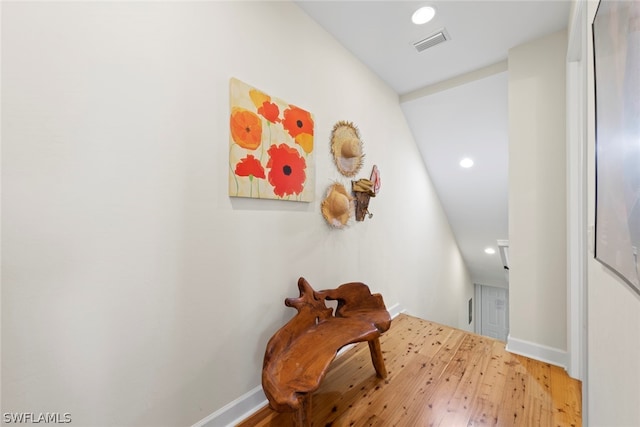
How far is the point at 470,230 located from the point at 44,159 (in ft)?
14.9

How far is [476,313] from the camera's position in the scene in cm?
529

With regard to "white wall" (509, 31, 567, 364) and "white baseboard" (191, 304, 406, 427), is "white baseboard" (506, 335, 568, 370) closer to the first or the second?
"white wall" (509, 31, 567, 364)

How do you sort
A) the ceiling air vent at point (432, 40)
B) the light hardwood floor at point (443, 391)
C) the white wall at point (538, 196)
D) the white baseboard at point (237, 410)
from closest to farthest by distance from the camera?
the white baseboard at point (237, 410) → the light hardwood floor at point (443, 391) → the white wall at point (538, 196) → the ceiling air vent at point (432, 40)

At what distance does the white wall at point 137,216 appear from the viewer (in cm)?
83

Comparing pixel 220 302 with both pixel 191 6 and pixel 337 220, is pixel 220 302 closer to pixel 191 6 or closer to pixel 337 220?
pixel 337 220

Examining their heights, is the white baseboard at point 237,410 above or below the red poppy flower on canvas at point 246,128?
below

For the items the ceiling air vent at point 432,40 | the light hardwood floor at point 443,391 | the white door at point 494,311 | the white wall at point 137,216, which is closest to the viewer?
the white wall at point 137,216

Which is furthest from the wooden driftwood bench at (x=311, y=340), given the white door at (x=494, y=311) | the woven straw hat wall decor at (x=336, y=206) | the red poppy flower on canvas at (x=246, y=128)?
the white door at (x=494, y=311)

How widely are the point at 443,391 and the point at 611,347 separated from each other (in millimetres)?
1090

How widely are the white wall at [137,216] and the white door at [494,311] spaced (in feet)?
16.5

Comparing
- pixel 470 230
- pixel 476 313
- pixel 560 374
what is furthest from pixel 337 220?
pixel 476 313

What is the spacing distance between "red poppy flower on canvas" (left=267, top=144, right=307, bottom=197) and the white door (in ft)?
17.1

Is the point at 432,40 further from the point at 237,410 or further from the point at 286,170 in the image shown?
the point at 237,410

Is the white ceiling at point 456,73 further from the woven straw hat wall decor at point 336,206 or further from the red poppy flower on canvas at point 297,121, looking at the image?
the woven straw hat wall decor at point 336,206
